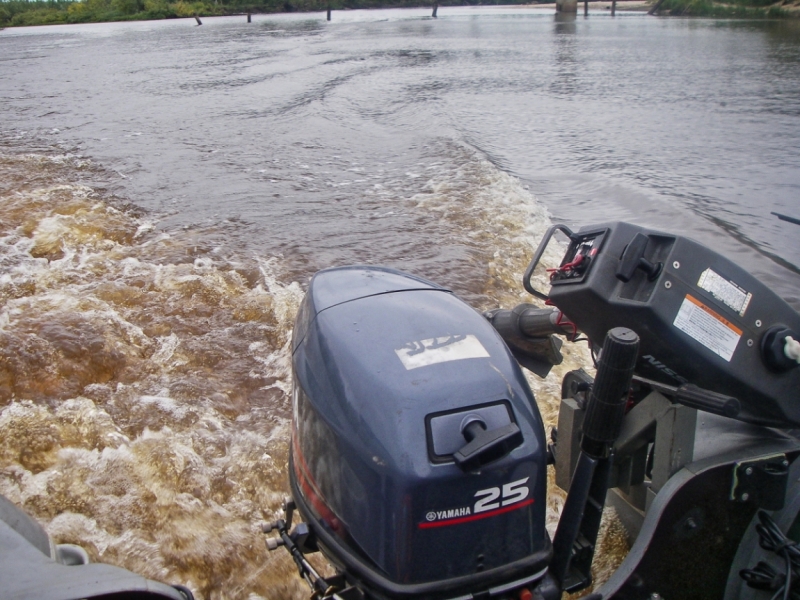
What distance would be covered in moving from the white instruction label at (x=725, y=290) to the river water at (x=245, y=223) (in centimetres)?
83

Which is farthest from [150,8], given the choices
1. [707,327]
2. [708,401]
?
[708,401]

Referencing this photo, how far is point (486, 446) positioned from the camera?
44.5 inches

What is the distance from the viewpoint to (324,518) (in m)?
1.35

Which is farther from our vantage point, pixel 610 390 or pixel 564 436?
pixel 564 436

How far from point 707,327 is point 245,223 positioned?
3.87m

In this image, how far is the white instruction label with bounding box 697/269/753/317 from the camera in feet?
4.68

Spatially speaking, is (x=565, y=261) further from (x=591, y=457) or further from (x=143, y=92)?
(x=143, y=92)

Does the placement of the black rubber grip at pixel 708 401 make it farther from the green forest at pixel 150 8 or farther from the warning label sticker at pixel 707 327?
the green forest at pixel 150 8

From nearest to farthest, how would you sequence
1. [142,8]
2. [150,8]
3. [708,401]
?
[708,401]
[150,8]
[142,8]

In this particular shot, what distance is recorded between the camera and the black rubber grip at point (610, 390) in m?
1.14

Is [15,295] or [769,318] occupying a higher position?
[769,318]

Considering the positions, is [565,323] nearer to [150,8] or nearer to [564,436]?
[564,436]

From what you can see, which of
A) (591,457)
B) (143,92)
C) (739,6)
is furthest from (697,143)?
(739,6)

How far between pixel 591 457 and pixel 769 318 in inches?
21.5
